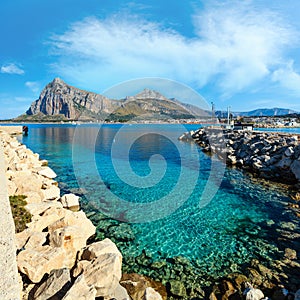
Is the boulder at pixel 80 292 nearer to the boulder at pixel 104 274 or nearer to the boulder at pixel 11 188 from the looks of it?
the boulder at pixel 104 274

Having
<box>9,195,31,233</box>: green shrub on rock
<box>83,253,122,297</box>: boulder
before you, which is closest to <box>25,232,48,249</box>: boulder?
<box>9,195,31,233</box>: green shrub on rock

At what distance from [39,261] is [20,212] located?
3.22m

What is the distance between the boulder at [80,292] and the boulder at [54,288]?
0.92ft

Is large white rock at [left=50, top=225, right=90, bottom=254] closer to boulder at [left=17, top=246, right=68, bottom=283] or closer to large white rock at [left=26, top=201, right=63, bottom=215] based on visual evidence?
boulder at [left=17, top=246, right=68, bottom=283]

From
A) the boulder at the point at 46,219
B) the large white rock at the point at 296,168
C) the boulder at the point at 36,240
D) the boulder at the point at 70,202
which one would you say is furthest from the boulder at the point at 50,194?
the large white rock at the point at 296,168

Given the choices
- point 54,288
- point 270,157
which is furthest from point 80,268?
point 270,157

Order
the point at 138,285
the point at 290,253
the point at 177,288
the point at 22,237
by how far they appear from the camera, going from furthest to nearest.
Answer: the point at 290,253 → the point at 22,237 → the point at 177,288 → the point at 138,285

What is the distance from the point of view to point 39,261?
5.17 metres

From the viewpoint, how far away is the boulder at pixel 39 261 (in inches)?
195

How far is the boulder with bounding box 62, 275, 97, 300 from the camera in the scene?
4031 mm

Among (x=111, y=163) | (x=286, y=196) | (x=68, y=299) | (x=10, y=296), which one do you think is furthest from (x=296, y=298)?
(x=111, y=163)

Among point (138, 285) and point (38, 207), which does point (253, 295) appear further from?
point (38, 207)

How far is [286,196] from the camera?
12383mm

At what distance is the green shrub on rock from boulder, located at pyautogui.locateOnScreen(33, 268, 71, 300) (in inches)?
116
